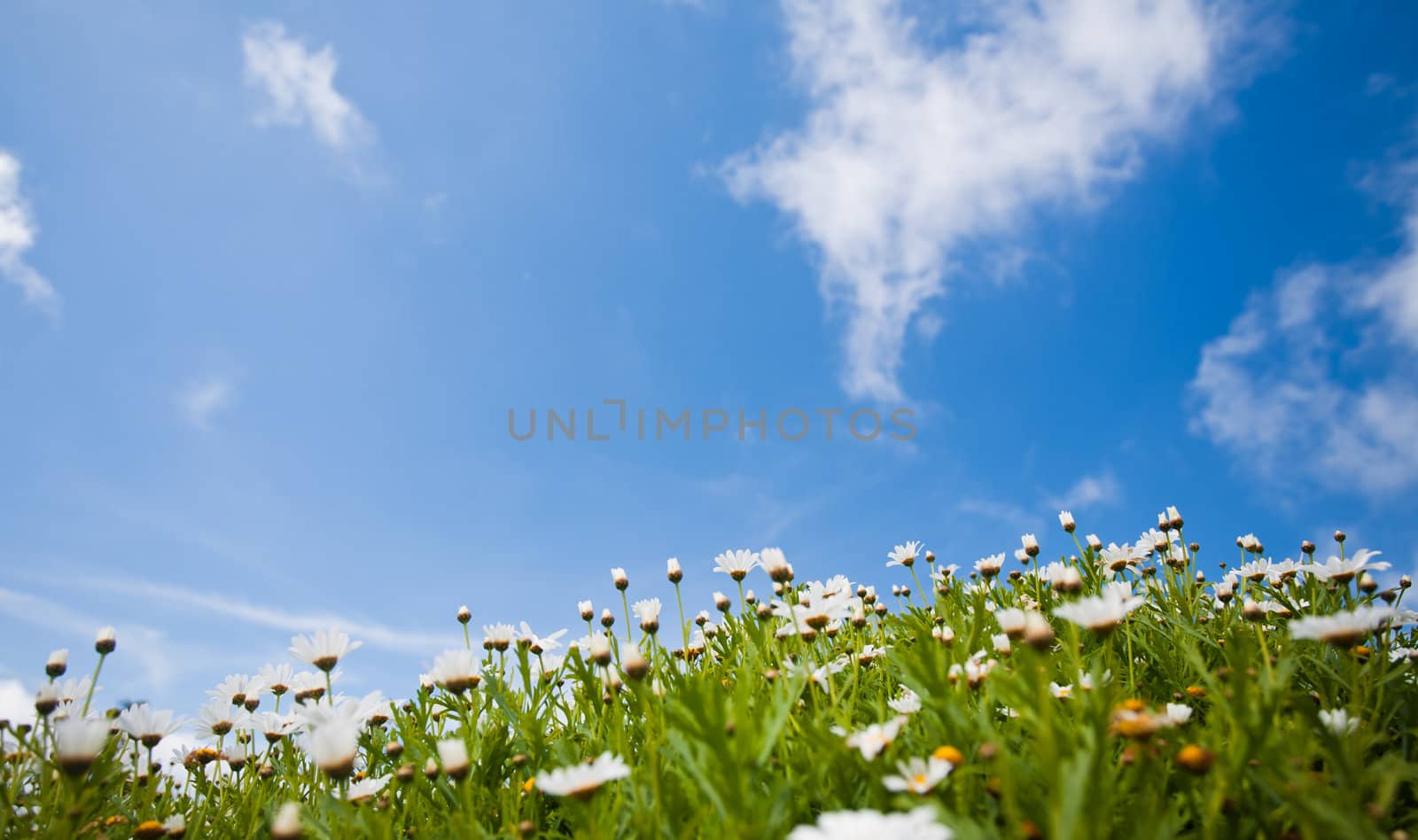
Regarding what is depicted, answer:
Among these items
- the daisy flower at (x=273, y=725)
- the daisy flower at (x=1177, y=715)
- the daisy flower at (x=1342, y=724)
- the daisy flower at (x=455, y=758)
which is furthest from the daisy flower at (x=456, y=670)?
the daisy flower at (x=1342, y=724)

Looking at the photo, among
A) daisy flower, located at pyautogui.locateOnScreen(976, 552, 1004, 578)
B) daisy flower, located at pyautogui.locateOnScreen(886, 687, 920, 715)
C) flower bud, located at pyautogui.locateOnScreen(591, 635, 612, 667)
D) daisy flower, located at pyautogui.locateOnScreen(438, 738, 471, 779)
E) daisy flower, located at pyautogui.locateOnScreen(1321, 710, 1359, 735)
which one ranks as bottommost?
daisy flower, located at pyautogui.locateOnScreen(438, 738, 471, 779)

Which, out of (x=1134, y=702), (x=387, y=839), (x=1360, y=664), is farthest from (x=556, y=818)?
(x=1360, y=664)

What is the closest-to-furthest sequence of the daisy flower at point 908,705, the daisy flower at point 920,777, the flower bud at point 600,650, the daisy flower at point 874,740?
the daisy flower at point 920,777 → the daisy flower at point 874,740 → the daisy flower at point 908,705 → the flower bud at point 600,650

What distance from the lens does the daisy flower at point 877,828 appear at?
4.18ft

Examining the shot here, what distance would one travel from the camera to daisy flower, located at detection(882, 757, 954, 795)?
1676 mm

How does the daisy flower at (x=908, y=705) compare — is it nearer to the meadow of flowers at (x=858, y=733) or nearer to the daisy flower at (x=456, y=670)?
the meadow of flowers at (x=858, y=733)

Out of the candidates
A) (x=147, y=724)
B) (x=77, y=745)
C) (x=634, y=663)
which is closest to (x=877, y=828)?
(x=634, y=663)

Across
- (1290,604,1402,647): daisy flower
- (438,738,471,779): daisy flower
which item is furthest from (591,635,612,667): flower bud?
(1290,604,1402,647): daisy flower

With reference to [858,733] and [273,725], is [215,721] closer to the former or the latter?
[273,725]

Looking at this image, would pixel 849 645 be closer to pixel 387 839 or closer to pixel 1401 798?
pixel 1401 798

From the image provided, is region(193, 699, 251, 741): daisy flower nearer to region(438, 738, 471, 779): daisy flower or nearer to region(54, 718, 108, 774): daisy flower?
region(54, 718, 108, 774): daisy flower

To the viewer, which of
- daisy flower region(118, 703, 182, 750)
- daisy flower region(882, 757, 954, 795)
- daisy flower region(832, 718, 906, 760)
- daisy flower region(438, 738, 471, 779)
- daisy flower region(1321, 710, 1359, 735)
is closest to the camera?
daisy flower region(882, 757, 954, 795)

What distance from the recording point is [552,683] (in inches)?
144

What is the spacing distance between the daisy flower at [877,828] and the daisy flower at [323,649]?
2.42m
